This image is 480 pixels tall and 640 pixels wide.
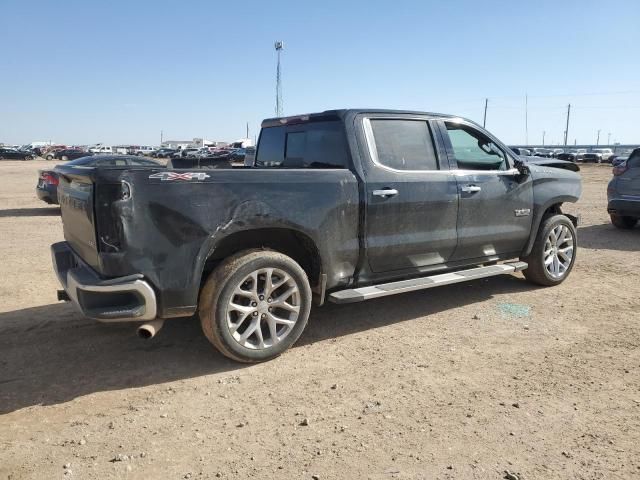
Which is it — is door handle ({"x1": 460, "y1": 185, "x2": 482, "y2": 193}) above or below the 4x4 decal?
below

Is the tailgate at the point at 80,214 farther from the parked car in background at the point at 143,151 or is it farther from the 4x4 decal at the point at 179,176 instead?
the parked car in background at the point at 143,151

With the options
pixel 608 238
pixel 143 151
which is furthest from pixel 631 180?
pixel 143 151

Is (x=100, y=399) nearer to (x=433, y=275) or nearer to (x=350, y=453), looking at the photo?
(x=350, y=453)

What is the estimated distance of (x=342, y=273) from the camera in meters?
4.44

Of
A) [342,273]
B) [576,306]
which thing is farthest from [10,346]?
[576,306]

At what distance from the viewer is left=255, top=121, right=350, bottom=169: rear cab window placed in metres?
4.61

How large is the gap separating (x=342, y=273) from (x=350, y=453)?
181 cm

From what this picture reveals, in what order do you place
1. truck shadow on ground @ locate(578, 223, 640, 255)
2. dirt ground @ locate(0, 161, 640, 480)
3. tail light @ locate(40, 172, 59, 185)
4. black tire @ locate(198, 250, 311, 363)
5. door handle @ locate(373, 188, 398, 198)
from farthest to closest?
tail light @ locate(40, 172, 59, 185), truck shadow on ground @ locate(578, 223, 640, 255), door handle @ locate(373, 188, 398, 198), black tire @ locate(198, 250, 311, 363), dirt ground @ locate(0, 161, 640, 480)

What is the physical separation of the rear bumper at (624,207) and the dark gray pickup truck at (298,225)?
4872 mm

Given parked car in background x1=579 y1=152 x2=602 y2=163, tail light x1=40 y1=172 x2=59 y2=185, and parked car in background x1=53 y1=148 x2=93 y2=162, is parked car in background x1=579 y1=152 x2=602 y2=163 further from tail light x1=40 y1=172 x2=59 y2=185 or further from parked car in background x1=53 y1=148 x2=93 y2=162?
tail light x1=40 y1=172 x2=59 y2=185

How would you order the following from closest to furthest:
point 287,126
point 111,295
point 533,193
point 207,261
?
point 111,295, point 207,261, point 287,126, point 533,193

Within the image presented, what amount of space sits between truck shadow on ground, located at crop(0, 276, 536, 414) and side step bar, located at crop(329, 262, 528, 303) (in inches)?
19.1

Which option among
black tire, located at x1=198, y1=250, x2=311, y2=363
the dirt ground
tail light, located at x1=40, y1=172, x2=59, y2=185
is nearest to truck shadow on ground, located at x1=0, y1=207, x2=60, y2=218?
tail light, located at x1=40, y1=172, x2=59, y2=185

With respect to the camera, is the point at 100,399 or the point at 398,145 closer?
the point at 100,399
